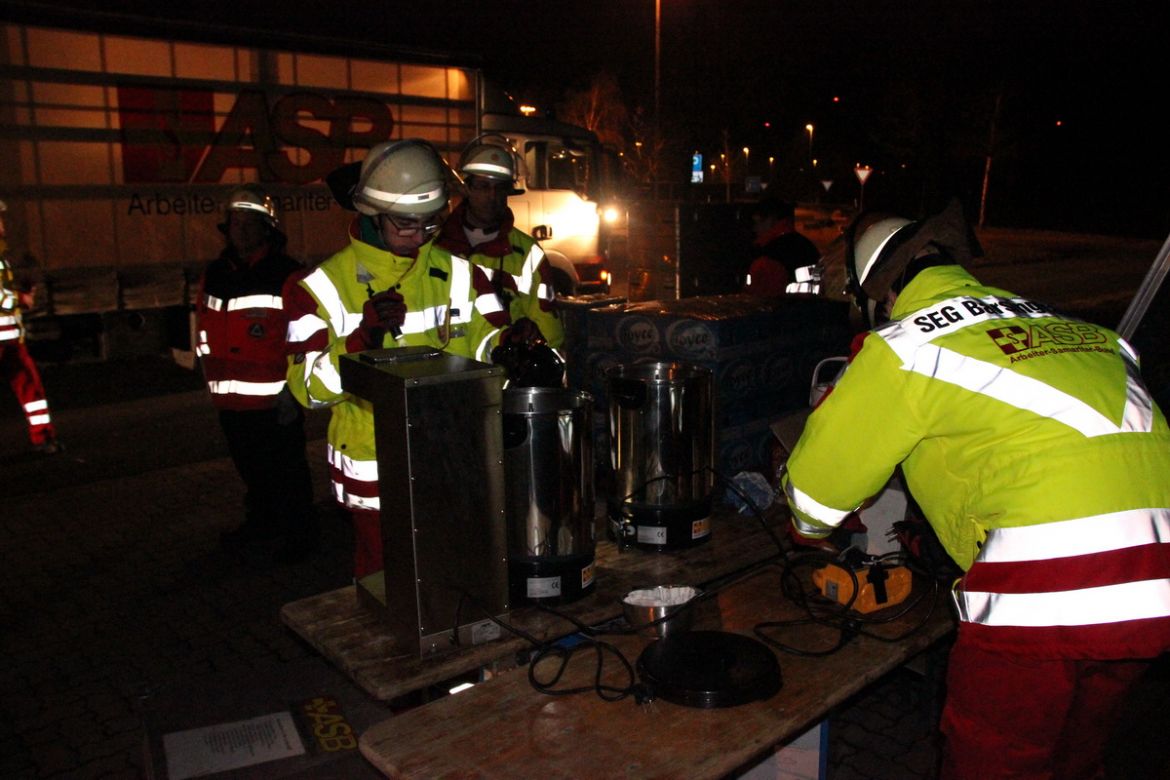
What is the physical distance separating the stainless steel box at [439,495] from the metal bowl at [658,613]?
1.17 ft

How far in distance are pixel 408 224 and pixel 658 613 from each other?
155 centimetres

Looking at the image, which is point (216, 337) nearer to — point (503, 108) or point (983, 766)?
point (983, 766)

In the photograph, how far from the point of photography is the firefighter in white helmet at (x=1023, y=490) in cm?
208

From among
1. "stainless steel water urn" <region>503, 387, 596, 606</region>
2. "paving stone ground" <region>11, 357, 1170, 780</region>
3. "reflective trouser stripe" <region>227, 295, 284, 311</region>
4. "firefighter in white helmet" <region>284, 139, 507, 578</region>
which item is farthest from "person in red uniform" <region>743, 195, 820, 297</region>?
"stainless steel water urn" <region>503, 387, 596, 606</region>

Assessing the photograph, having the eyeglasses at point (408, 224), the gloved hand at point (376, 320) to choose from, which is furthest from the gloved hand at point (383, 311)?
the eyeglasses at point (408, 224)

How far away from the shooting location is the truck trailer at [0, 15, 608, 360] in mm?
10102

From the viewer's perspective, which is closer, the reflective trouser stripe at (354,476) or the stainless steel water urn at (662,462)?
the stainless steel water urn at (662,462)

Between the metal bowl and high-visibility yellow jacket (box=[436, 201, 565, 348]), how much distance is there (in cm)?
208

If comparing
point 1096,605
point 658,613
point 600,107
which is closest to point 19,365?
point 658,613

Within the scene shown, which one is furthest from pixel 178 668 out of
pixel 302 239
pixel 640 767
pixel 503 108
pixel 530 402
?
pixel 503 108

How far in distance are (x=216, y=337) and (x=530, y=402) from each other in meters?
3.10

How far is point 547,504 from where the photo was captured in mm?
2627

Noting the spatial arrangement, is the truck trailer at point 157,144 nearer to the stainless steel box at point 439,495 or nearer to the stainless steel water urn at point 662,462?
the stainless steel water urn at point 662,462

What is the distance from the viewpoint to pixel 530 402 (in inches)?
114
